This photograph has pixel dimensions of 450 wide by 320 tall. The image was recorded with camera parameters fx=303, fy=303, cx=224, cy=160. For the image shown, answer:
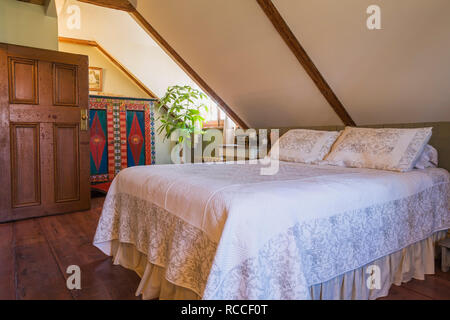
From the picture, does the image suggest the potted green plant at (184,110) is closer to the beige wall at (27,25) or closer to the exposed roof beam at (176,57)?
the exposed roof beam at (176,57)

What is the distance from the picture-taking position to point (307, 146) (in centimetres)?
296

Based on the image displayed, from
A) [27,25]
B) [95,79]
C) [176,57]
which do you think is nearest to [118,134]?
[95,79]

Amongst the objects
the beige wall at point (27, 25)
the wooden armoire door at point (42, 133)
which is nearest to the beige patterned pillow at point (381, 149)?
the wooden armoire door at point (42, 133)

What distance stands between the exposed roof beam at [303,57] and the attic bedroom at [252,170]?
0.07ft

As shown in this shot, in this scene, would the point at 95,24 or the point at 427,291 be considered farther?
the point at 95,24

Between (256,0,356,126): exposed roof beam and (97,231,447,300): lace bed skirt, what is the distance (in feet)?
5.03

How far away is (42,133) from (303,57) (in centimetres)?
289

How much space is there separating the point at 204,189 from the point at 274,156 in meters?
1.94

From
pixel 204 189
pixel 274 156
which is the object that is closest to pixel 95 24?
pixel 274 156

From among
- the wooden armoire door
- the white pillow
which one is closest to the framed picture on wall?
the wooden armoire door

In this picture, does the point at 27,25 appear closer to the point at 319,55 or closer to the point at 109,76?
the point at 109,76

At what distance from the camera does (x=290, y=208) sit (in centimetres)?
132

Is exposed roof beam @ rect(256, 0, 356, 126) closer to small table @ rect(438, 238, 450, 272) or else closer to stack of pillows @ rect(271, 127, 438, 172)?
stack of pillows @ rect(271, 127, 438, 172)

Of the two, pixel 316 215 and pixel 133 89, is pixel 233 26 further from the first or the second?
pixel 133 89
